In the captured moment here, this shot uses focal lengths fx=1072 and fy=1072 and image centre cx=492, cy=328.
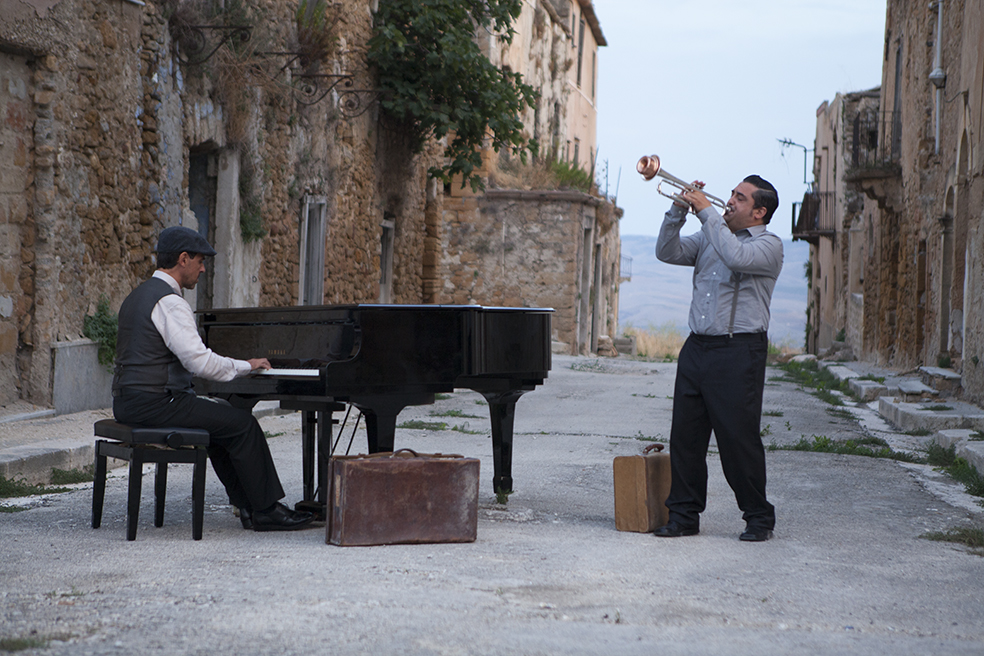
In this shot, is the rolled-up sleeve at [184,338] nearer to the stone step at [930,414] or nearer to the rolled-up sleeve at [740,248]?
the rolled-up sleeve at [740,248]

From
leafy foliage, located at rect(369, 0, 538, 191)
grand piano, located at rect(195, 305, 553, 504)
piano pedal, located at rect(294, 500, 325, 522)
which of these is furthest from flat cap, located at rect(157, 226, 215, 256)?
leafy foliage, located at rect(369, 0, 538, 191)

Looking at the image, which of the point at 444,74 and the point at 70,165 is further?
the point at 444,74

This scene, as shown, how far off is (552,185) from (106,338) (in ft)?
51.2

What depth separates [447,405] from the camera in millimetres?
13133

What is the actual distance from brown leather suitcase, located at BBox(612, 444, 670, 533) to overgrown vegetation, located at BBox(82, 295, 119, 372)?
220 inches

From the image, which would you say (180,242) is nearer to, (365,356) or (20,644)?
(365,356)

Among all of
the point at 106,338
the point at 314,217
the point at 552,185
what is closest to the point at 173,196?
the point at 106,338

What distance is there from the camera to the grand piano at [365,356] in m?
5.21

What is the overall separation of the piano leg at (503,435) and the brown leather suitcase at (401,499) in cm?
117

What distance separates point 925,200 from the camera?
56.1ft

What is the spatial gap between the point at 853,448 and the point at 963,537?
3869mm

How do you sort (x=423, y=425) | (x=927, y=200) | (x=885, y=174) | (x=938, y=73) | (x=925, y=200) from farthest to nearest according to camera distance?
(x=885, y=174), (x=925, y=200), (x=927, y=200), (x=938, y=73), (x=423, y=425)

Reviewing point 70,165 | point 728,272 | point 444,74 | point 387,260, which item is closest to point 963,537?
point 728,272

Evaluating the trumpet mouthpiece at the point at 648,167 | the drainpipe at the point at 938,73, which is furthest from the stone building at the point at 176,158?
the drainpipe at the point at 938,73
